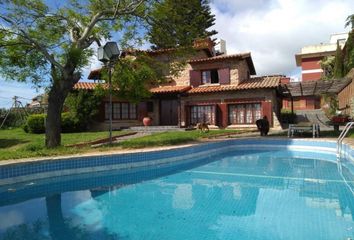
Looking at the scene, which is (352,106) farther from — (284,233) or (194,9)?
(284,233)

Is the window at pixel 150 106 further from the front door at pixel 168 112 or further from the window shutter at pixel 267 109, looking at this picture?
the window shutter at pixel 267 109

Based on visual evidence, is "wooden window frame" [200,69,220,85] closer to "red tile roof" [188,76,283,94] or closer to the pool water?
"red tile roof" [188,76,283,94]

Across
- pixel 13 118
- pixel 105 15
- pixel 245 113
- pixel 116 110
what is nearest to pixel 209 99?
pixel 245 113

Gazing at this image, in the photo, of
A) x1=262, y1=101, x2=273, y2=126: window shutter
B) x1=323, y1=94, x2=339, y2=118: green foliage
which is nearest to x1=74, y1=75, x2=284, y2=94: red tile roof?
x1=262, y1=101, x2=273, y2=126: window shutter

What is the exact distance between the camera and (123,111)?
2642 cm

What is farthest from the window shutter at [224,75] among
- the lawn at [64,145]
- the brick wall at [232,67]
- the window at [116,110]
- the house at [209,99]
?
the window at [116,110]

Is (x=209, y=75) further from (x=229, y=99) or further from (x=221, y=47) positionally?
(x=221, y=47)

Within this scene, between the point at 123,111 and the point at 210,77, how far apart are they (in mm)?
7088

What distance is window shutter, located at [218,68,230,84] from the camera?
2503 centimetres

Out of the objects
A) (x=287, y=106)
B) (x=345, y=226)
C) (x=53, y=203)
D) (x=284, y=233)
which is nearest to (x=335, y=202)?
(x=345, y=226)

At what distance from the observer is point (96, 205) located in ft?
21.9

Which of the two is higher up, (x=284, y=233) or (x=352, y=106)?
(x=352, y=106)

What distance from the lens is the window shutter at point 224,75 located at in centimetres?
2503

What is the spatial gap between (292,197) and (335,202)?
2.71 feet
